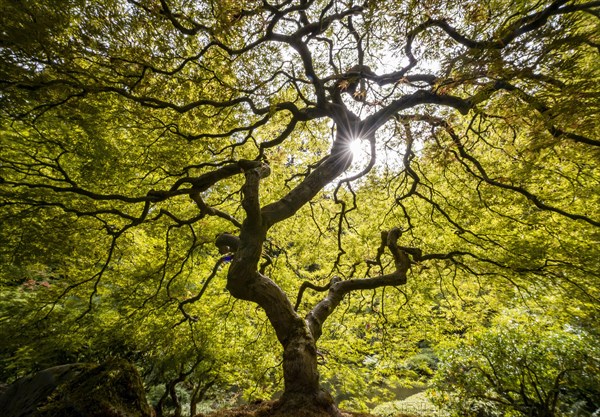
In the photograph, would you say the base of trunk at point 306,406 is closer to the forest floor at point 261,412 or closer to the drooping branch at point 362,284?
the forest floor at point 261,412

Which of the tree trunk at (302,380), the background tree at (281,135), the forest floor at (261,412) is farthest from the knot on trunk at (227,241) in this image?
the forest floor at (261,412)

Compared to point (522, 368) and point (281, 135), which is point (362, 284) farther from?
point (522, 368)

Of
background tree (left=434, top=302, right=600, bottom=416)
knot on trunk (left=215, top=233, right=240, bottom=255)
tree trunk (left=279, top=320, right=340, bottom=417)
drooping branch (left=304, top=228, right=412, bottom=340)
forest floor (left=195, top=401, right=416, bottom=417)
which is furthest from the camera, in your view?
background tree (left=434, top=302, right=600, bottom=416)

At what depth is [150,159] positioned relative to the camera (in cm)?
423

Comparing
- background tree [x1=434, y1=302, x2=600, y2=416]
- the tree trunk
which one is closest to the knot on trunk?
the tree trunk

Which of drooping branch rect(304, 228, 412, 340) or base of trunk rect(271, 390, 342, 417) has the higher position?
drooping branch rect(304, 228, 412, 340)

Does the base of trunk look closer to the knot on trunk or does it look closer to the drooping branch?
the drooping branch

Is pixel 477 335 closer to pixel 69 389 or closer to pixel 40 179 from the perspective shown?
pixel 69 389

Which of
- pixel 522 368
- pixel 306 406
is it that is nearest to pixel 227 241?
pixel 306 406

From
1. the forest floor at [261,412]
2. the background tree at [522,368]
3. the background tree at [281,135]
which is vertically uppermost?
the background tree at [281,135]

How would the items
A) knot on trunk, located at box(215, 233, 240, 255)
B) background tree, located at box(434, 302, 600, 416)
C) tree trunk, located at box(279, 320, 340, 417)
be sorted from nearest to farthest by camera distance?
tree trunk, located at box(279, 320, 340, 417) → knot on trunk, located at box(215, 233, 240, 255) → background tree, located at box(434, 302, 600, 416)

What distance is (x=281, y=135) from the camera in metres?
3.68

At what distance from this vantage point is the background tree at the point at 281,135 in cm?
194

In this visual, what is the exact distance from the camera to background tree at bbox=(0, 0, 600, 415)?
6.38ft
